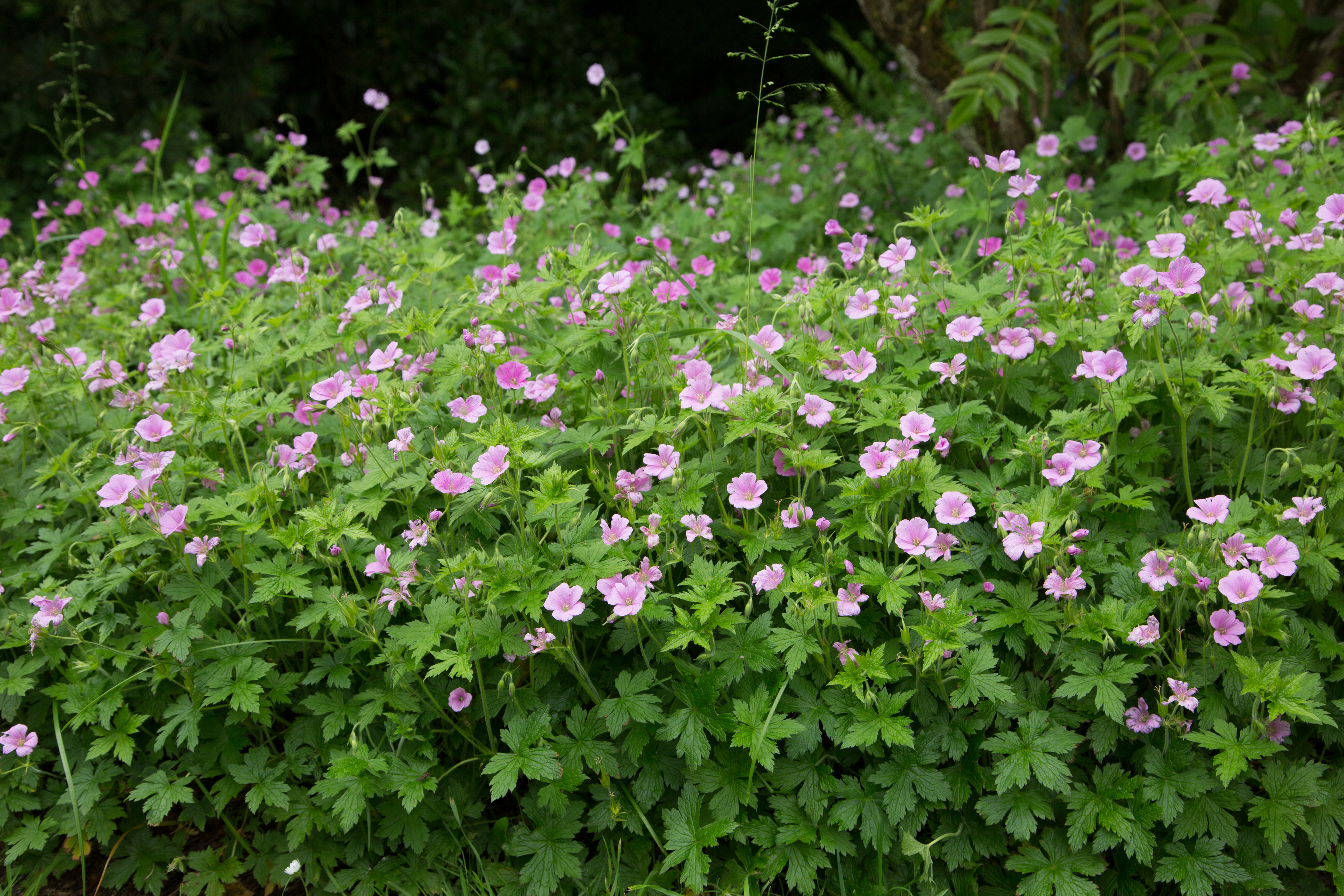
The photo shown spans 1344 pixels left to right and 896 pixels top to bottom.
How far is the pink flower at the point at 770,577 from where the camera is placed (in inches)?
76.0

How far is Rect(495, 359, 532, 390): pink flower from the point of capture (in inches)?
90.5

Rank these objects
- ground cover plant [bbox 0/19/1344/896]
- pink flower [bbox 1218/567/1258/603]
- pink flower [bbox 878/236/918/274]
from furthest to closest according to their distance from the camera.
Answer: pink flower [bbox 878/236/918/274], ground cover plant [bbox 0/19/1344/896], pink flower [bbox 1218/567/1258/603]

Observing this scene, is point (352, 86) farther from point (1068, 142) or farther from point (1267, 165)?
point (1267, 165)

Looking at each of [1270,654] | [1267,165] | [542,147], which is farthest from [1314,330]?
[542,147]

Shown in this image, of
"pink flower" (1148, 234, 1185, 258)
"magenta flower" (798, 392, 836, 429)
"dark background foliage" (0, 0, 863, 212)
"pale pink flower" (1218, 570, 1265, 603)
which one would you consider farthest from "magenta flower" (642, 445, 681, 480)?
"dark background foliage" (0, 0, 863, 212)

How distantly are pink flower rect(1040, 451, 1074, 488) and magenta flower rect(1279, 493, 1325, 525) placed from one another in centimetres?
43

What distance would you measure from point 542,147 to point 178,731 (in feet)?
18.9

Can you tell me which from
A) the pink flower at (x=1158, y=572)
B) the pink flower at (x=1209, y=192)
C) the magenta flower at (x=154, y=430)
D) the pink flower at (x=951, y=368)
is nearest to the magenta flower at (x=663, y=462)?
the pink flower at (x=951, y=368)

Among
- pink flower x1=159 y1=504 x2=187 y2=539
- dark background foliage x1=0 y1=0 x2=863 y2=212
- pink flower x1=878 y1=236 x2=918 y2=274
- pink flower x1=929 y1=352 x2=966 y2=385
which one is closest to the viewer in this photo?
pink flower x1=159 y1=504 x2=187 y2=539

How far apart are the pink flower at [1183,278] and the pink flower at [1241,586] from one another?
0.68 meters

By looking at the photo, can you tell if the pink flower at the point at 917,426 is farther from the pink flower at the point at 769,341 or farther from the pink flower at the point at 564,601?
the pink flower at the point at 564,601

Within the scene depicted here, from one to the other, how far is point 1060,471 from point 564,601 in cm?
112

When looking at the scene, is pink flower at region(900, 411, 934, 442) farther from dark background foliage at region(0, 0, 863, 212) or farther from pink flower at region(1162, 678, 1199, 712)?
dark background foliage at region(0, 0, 863, 212)

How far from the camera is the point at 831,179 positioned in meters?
5.02
